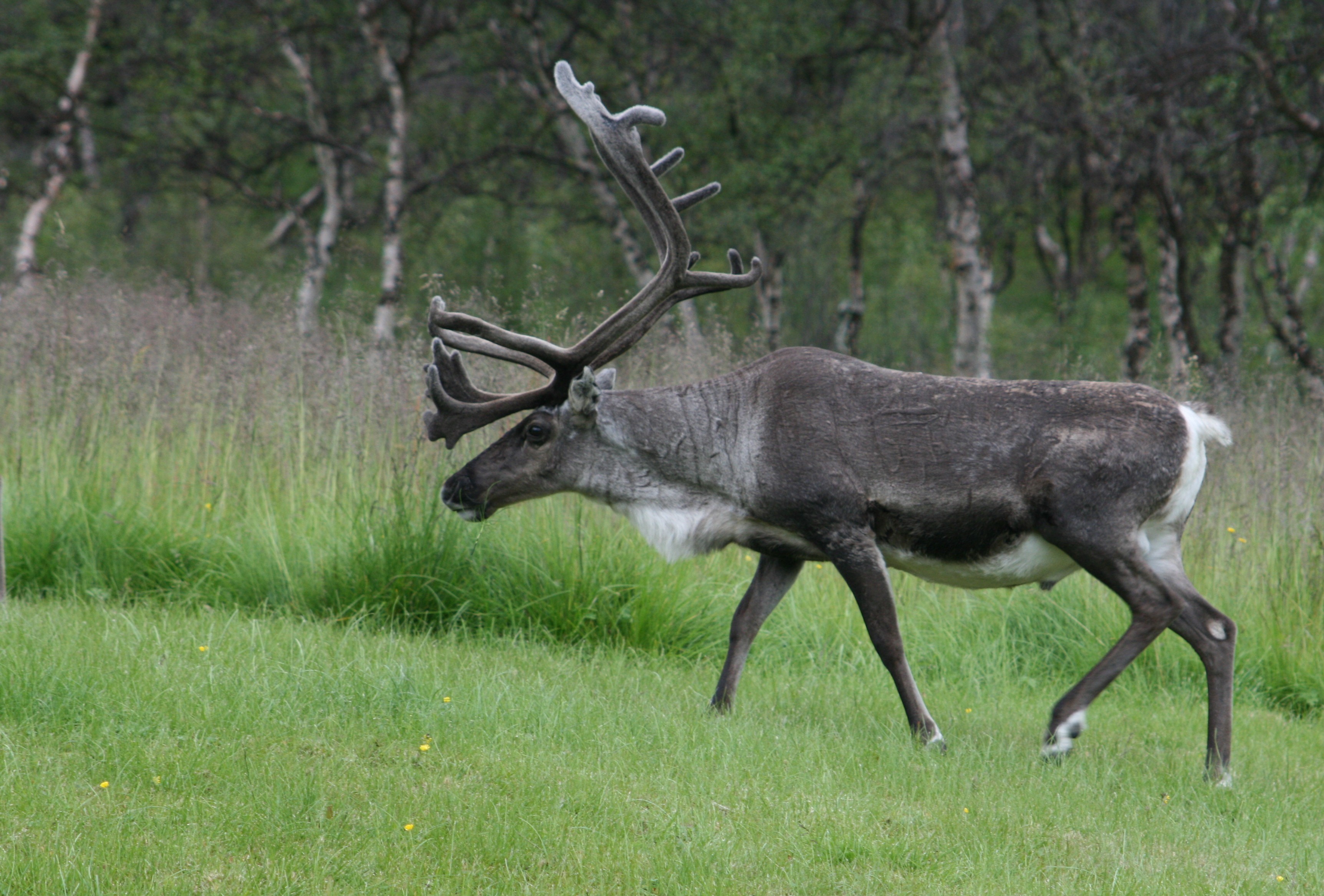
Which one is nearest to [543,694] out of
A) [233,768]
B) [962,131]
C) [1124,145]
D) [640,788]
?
[640,788]

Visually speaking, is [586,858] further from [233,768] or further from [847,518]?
[847,518]

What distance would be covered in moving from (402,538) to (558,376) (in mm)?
1425

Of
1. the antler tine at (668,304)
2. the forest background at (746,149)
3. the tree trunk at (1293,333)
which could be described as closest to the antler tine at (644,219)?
the antler tine at (668,304)

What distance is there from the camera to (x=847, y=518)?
17.2 feet

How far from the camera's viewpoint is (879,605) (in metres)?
5.25

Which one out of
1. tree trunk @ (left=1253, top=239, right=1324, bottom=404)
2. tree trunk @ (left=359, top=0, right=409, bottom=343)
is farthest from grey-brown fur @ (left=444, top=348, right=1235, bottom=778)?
tree trunk @ (left=359, top=0, right=409, bottom=343)

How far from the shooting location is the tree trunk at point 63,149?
20.2 metres

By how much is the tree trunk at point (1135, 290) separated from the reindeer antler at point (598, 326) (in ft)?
38.7

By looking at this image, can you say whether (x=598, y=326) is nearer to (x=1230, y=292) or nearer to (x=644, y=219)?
(x=644, y=219)

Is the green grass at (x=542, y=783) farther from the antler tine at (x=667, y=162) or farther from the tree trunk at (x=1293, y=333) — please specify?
the tree trunk at (x=1293, y=333)

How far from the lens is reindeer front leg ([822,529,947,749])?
206 inches

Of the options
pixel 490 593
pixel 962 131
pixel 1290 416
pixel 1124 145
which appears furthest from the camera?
pixel 1124 145

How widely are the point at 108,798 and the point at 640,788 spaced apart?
1737 mm

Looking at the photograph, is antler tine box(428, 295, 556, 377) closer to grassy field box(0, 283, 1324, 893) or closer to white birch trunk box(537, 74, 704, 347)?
grassy field box(0, 283, 1324, 893)
